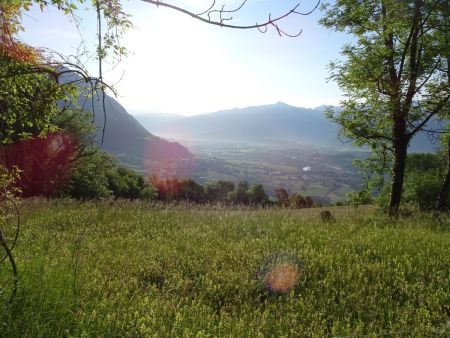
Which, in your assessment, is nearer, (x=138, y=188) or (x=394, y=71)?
(x=394, y=71)

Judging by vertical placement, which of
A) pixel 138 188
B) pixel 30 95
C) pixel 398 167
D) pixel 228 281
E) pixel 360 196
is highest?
pixel 30 95

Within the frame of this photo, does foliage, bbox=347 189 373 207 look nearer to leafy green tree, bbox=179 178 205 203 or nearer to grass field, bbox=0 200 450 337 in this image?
grass field, bbox=0 200 450 337

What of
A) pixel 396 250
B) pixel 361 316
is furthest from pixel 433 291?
pixel 396 250

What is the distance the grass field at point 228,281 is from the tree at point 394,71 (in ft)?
18.2

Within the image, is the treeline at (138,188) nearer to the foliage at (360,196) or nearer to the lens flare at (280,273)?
the foliage at (360,196)

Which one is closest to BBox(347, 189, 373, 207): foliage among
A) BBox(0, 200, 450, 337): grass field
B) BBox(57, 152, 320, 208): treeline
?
BBox(57, 152, 320, 208): treeline

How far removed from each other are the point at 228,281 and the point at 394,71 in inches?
515

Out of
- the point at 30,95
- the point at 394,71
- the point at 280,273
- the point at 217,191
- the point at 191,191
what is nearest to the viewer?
the point at 30,95

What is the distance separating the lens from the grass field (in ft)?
16.6

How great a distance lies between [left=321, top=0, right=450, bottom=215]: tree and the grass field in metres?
5.56

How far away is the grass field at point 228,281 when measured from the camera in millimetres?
5074

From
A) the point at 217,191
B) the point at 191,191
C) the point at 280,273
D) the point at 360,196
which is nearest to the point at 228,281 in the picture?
the point at 280,273

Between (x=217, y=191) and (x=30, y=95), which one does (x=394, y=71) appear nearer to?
(x=30, y=95)

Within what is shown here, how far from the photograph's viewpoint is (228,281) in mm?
7152
